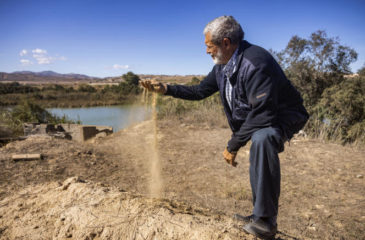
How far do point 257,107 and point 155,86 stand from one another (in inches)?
49.9

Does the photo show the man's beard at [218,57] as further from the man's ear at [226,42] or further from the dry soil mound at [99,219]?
the dry soil mound at [99,219]

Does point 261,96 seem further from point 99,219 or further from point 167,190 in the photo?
point 167,190

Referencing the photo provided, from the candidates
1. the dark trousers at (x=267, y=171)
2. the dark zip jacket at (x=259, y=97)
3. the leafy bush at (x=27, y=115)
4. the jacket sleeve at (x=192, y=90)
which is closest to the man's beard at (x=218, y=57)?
the dark zip jacket at (x=259, y=97)

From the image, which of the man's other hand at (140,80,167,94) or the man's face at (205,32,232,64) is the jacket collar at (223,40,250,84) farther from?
the man's other hand at (140,80,167,94)

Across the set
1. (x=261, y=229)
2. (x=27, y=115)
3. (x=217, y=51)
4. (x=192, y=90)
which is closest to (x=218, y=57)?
(x=217, y=51)

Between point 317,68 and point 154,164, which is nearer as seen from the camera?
point 154,164

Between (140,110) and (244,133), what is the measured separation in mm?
2547

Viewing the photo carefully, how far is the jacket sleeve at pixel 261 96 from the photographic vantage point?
179cm

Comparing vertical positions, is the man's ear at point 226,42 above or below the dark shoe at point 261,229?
above

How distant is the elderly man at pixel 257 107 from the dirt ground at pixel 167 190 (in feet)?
1.10

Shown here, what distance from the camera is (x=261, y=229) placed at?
1.79 metres

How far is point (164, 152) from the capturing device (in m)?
6.16

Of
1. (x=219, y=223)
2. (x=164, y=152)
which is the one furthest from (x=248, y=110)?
(x=164, y=152)

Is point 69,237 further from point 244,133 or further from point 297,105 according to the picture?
point 297,105
